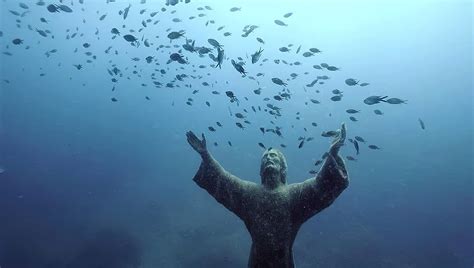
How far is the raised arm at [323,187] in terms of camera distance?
224 inches

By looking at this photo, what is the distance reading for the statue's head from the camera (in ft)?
20.8

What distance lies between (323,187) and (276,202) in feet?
2.63

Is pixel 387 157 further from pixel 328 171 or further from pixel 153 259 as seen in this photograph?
pixel 328 171

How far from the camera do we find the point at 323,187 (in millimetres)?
5930

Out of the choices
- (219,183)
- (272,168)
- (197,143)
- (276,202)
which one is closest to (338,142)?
(272,168)

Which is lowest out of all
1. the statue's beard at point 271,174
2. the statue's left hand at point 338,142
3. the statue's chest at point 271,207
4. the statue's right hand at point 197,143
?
the statue's chest at point 271,207

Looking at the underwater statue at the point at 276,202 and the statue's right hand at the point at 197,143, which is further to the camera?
the statue's right hand at the point at 197,143

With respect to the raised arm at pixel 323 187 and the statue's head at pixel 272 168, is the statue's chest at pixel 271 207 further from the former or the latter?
the statue's head at pixel 272 168

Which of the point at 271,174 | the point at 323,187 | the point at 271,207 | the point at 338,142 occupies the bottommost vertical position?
the point at 271,207

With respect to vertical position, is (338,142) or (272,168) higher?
(338,142)

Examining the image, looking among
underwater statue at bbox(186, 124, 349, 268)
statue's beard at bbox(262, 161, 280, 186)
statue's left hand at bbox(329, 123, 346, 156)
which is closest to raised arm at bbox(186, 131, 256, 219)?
underwater statue at bbox(186, 124, 349, 268)

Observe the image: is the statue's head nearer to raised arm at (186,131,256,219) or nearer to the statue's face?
the statue's face

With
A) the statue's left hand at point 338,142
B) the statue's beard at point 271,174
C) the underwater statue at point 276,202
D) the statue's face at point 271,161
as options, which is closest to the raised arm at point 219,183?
the underwater statue at point 276,202

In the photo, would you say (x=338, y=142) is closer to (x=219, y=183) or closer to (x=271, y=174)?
(x=271, y=174)
